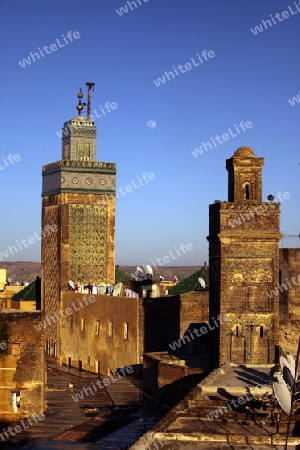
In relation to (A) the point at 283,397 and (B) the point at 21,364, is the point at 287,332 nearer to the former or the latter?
(B) the point at 21,364

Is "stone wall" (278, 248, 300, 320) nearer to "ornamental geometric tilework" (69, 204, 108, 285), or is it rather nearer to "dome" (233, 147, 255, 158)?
"dome" (233, 147, 255, 158)

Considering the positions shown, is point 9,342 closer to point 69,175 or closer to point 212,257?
point 212,257

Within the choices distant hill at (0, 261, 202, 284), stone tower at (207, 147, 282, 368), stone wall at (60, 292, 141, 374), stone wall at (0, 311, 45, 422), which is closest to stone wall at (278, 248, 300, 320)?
stone wall at (60, 292, 141, 374)

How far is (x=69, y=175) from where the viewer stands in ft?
121

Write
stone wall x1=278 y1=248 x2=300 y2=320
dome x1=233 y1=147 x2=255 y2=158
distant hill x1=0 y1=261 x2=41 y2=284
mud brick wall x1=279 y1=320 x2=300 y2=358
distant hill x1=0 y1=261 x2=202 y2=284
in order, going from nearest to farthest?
dome x1=233 y1=147 x2=255 y2=158, mud brick wall x1=279 y1=320 x2=300 y2=358, stone wall x1=278 y1=248 x2=300 y2=320, distant hill x1=0 y1=261 x2=41 y2=284, distant hill x1=0 y1=261 x2=202 y2=284

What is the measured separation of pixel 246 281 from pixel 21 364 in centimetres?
663

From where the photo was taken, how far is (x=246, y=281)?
Answer: 22859 millimetres

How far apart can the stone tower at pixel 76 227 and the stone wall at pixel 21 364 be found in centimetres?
1426

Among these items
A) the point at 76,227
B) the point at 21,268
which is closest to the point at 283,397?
the point at 76,227

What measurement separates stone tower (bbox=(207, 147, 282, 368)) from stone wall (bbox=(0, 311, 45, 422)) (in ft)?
16.5

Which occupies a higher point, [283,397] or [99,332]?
[99,332]

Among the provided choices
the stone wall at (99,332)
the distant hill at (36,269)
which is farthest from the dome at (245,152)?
the distant hill at (36,269)

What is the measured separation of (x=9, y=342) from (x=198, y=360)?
251 inches

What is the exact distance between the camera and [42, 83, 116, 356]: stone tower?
36.2 m
